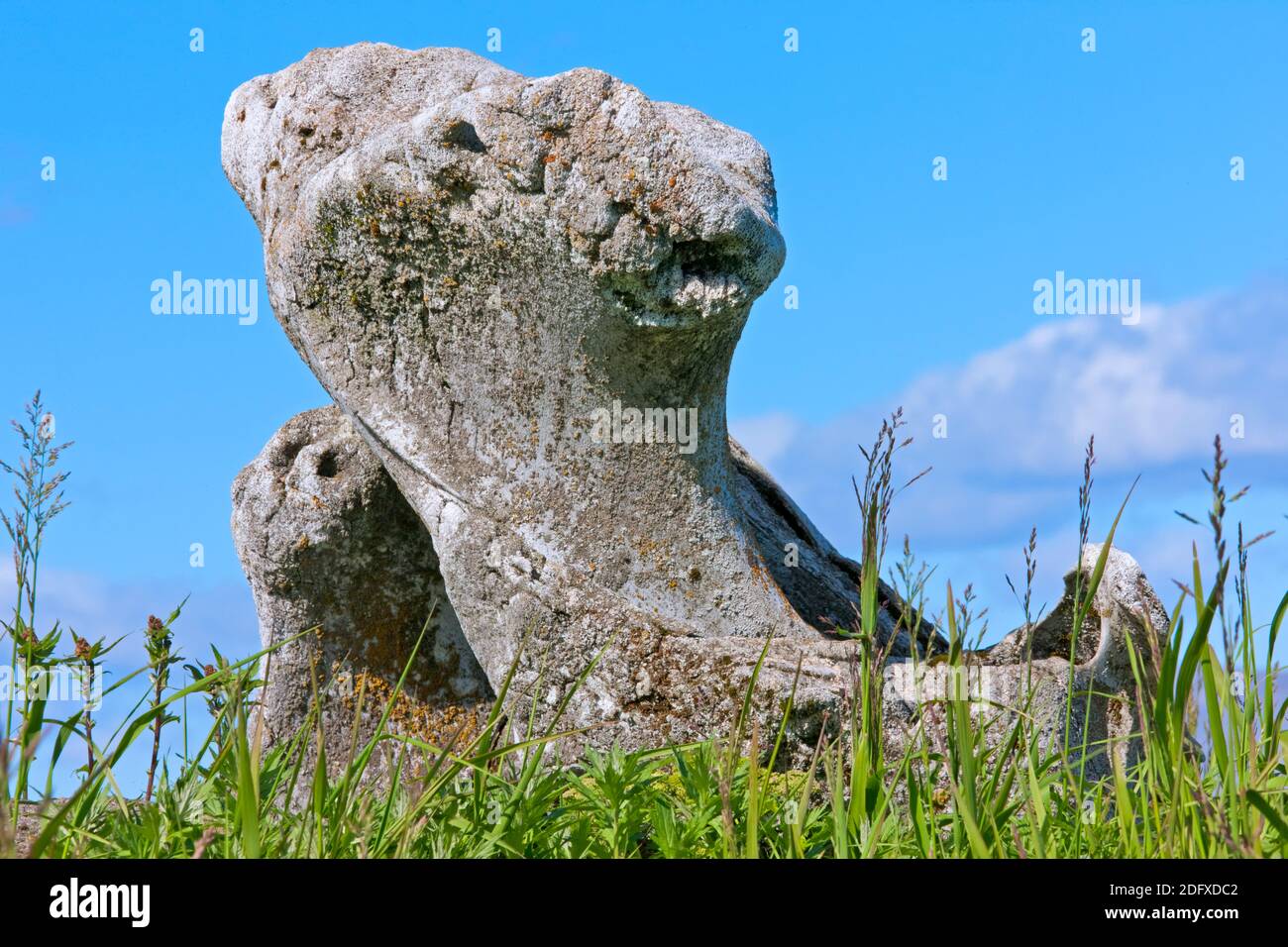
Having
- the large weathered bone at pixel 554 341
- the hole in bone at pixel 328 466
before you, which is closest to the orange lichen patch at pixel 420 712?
the hole in bone at pixel 328 466

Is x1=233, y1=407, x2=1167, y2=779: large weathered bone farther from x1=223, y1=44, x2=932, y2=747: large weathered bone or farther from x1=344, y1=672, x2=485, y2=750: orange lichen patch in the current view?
x1=223, y1=44, x2=932, y2=747: large weathered bone

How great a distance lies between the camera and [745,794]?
10.4 feet

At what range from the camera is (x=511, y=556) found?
424 centimetres

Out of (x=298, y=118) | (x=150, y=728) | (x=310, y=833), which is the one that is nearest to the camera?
(x=310, y=833)

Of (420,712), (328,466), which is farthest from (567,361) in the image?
(420,712)

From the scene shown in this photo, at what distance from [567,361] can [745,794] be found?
5.59 ft

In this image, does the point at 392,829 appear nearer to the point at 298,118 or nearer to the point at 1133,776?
the point at 1133,776

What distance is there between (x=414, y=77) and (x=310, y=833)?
3.45 meters

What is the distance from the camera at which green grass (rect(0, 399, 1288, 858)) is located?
234 centimetres

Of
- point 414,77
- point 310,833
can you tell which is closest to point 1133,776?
point 310,833

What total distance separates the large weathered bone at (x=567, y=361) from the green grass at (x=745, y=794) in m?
0.77

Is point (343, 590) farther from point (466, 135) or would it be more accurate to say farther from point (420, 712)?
point (466, 135)

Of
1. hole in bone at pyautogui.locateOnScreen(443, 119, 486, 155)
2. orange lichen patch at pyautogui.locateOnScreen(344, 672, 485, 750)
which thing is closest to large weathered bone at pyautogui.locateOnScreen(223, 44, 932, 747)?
hole in bone at pyautogui.locateOnScreen(443, 119, 486, 155)
